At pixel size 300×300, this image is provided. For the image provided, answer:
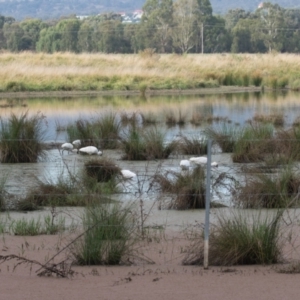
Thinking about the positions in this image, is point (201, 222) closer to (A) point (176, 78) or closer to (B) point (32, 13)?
(A) point (176, 78)

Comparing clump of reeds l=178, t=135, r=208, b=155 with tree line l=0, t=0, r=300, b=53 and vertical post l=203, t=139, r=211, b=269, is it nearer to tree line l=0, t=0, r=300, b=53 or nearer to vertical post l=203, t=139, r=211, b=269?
vertical post l=203, t=139, r=211, b=269

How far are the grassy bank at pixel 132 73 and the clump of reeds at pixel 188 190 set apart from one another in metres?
26.6

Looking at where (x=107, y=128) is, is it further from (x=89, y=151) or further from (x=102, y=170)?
(x=102, y=170)

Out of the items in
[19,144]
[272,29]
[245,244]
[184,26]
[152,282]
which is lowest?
[152,282]

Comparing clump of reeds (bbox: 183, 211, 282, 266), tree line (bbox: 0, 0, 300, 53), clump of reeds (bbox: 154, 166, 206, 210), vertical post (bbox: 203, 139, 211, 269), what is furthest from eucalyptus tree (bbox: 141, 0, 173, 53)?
vertical post (bbox: 203, 139, 211, 269)

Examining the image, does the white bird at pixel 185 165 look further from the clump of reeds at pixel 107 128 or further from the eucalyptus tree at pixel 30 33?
the eucalyptus tree at pixel 30 33

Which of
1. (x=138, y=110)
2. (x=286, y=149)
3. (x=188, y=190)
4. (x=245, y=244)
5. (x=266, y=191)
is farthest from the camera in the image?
(x=138, y=110)

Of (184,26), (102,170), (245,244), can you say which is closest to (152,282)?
(245,244)

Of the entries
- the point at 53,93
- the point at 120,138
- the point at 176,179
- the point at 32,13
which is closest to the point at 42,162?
the point at 120,138

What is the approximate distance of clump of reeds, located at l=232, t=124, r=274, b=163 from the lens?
13.2m

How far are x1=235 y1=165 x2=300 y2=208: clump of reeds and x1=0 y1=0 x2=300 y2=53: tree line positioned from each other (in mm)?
63775

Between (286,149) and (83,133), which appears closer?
(286,149)

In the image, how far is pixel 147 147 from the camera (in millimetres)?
14297

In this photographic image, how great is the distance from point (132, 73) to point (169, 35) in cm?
3305
